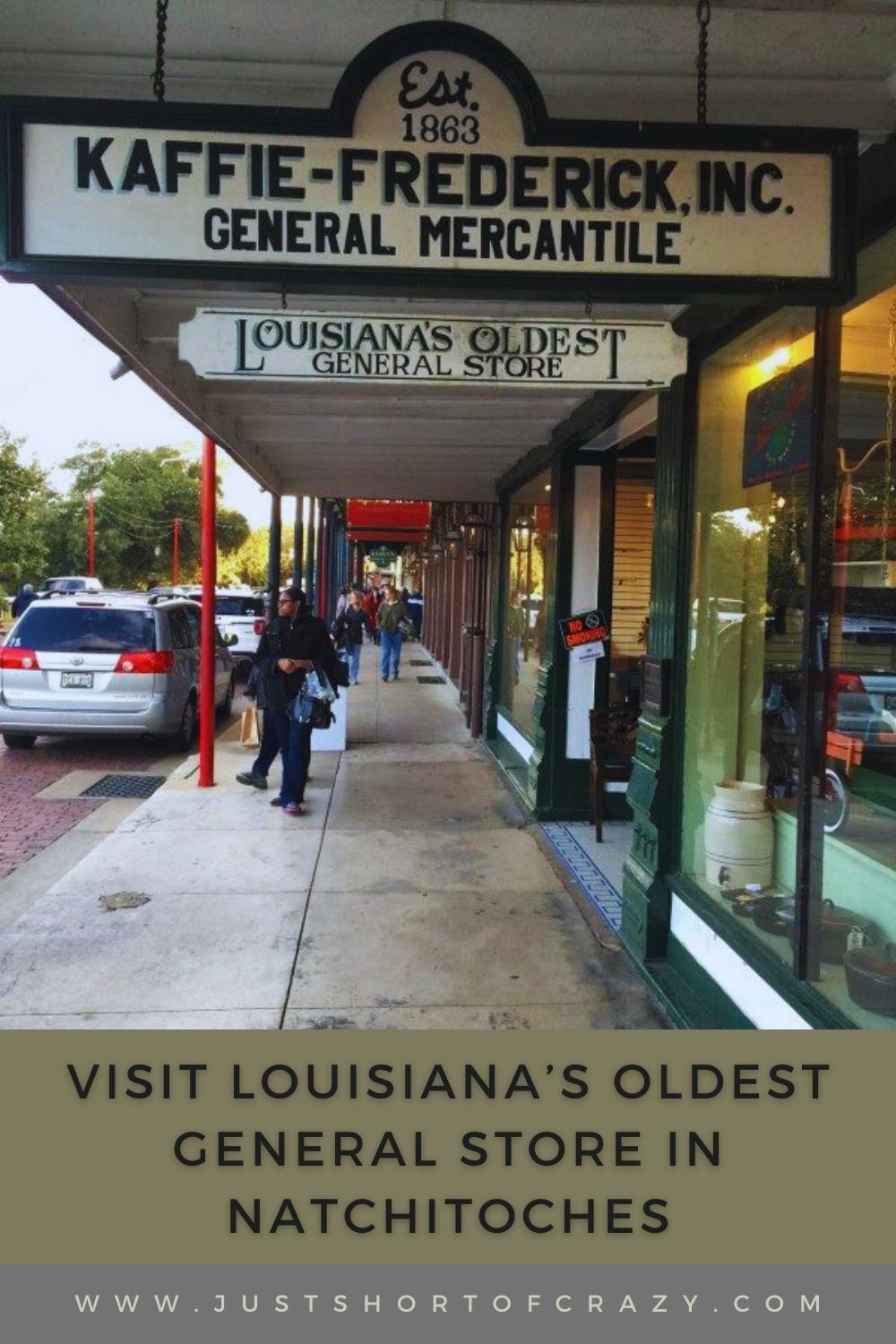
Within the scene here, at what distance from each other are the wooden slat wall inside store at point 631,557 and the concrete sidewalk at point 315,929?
1.66m

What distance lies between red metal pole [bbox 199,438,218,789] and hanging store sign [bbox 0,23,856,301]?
5.59 metres

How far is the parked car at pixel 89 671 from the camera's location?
32.2 feet

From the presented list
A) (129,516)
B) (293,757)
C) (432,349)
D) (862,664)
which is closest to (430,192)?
(432,349)

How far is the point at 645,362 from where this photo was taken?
288 centimetres

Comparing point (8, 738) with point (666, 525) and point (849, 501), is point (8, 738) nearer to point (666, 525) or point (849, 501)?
point (666, 525)

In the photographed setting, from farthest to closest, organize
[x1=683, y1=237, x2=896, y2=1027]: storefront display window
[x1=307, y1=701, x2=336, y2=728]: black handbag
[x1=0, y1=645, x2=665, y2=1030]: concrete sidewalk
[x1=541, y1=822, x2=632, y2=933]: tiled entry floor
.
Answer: [x1=307, y1=701, x2=336, y2=728]: black handbag < [x1=541, y1=822, x2=632, y2=933]: tiled entry floor < [x1=0, y1=645, x2=665, y2=1030]: concrete sidewalk < [x1=683, y1=237, x2=896, y2=1027]: storefront display window

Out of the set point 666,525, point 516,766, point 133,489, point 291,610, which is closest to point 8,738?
point 291,610

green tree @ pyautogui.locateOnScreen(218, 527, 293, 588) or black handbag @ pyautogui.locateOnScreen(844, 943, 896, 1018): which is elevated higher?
green tree @ pyautogui.locateOnScreen(218, 527, 293, 588)

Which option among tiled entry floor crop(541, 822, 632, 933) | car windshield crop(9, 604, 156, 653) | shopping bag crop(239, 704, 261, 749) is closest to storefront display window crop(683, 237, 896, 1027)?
tiled entry floor crop(541, 822, 632, 933)

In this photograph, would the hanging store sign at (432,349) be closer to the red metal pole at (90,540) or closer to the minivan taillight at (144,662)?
the minivan taillight at (144,662)

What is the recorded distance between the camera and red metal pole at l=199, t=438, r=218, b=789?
8.24 meters

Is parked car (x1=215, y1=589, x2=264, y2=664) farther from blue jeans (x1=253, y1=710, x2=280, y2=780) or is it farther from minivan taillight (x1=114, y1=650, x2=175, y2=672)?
blue jeans (x1=253, y1=710, x2=280, y2=780)

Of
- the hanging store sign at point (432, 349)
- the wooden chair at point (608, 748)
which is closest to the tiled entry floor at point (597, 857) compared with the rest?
the wooden chair at point (608, 748)

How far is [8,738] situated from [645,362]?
9.45m
